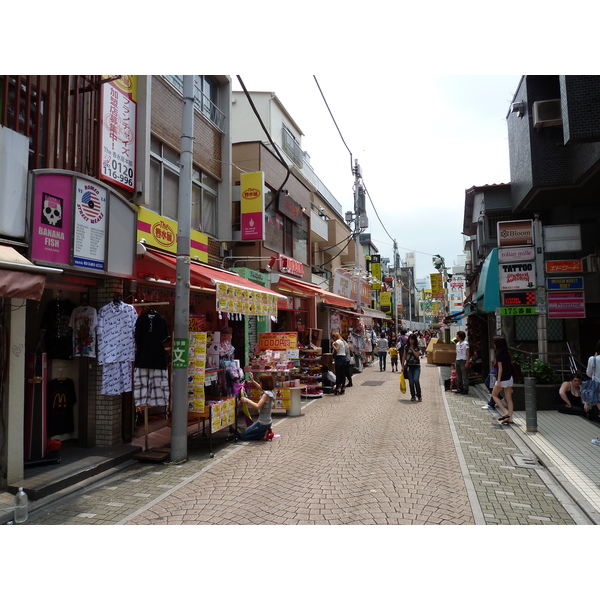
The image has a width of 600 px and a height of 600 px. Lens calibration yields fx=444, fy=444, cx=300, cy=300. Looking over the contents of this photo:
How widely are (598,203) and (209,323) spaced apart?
1245cm

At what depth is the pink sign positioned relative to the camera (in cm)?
604

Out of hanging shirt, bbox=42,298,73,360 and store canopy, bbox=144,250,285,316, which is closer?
hanging shirt, bbox=42,298,73,360

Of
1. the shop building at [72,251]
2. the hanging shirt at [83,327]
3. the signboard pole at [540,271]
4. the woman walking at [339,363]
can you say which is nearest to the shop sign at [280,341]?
the shop building at [72,251]

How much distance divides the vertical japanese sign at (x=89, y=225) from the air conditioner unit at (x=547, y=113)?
10.8 m

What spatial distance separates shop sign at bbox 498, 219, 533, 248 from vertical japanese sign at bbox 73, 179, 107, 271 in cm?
920

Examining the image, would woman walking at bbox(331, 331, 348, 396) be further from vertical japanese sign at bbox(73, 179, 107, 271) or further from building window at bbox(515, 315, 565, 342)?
vertical japanese sign at bbox(73, 179, 107, 271)

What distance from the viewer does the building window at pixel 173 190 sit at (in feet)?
33.5

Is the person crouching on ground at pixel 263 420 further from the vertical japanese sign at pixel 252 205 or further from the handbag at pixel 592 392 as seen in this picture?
the vertical japanese sign at pixel 252 205

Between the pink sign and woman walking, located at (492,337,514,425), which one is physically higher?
the pink sign

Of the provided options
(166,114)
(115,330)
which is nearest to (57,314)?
(115,330)

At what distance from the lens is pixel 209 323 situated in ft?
38.0

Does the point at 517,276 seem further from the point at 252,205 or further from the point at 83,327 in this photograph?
the point at 83,327

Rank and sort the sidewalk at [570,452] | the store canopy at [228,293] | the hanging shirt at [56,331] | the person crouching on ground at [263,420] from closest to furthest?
1. the sidewalk at [570,452]
2. the hanging shirt at [56,331]
3. the store canopy at [228,293]
4. the person crouching on ground at [263,420]

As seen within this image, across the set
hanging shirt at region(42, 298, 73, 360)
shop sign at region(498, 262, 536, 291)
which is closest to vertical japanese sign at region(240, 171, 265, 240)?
shop sign at region(498, 262, 536, 291)
